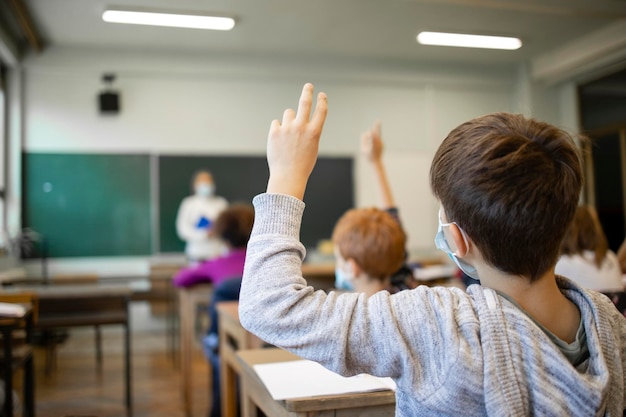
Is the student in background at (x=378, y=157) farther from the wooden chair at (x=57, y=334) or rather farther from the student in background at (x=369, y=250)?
the wooden chair at (x=57, y=334)

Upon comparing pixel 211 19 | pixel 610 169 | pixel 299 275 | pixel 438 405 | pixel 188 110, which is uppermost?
pixel 211 19

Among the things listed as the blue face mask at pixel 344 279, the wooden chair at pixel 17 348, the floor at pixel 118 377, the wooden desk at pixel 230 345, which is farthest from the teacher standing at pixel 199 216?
the blue face mask at pixel 344 279

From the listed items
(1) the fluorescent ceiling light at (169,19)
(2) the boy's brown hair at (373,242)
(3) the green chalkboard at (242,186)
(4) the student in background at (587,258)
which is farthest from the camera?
(3) the green chalkboard at (242,186)

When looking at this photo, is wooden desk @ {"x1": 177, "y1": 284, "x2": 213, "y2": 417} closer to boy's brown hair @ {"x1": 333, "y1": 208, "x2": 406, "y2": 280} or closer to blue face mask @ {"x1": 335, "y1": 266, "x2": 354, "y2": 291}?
blue face mask @ {"x1": 335, "y1": 266, "x2": 354, "y2": 291}

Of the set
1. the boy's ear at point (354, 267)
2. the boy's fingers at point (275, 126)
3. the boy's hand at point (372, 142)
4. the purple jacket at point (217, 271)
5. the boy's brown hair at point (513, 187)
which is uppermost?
the boy's hand at point (372, 142)

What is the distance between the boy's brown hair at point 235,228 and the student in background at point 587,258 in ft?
4.60

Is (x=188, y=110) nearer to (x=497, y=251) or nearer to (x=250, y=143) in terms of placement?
(x=250, y=143)

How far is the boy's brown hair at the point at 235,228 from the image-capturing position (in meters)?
2.84

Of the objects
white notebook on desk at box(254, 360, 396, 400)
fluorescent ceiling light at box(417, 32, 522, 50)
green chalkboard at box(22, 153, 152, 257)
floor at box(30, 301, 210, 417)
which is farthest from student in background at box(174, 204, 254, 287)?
fluorescent ceiling light at box(417, 32, 522, 50)

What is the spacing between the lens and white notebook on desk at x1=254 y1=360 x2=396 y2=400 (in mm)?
1009

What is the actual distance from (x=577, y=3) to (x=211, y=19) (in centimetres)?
323

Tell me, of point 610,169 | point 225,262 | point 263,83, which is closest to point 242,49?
point 263,83

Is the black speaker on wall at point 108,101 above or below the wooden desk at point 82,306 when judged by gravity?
above

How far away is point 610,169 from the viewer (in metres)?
6.48
